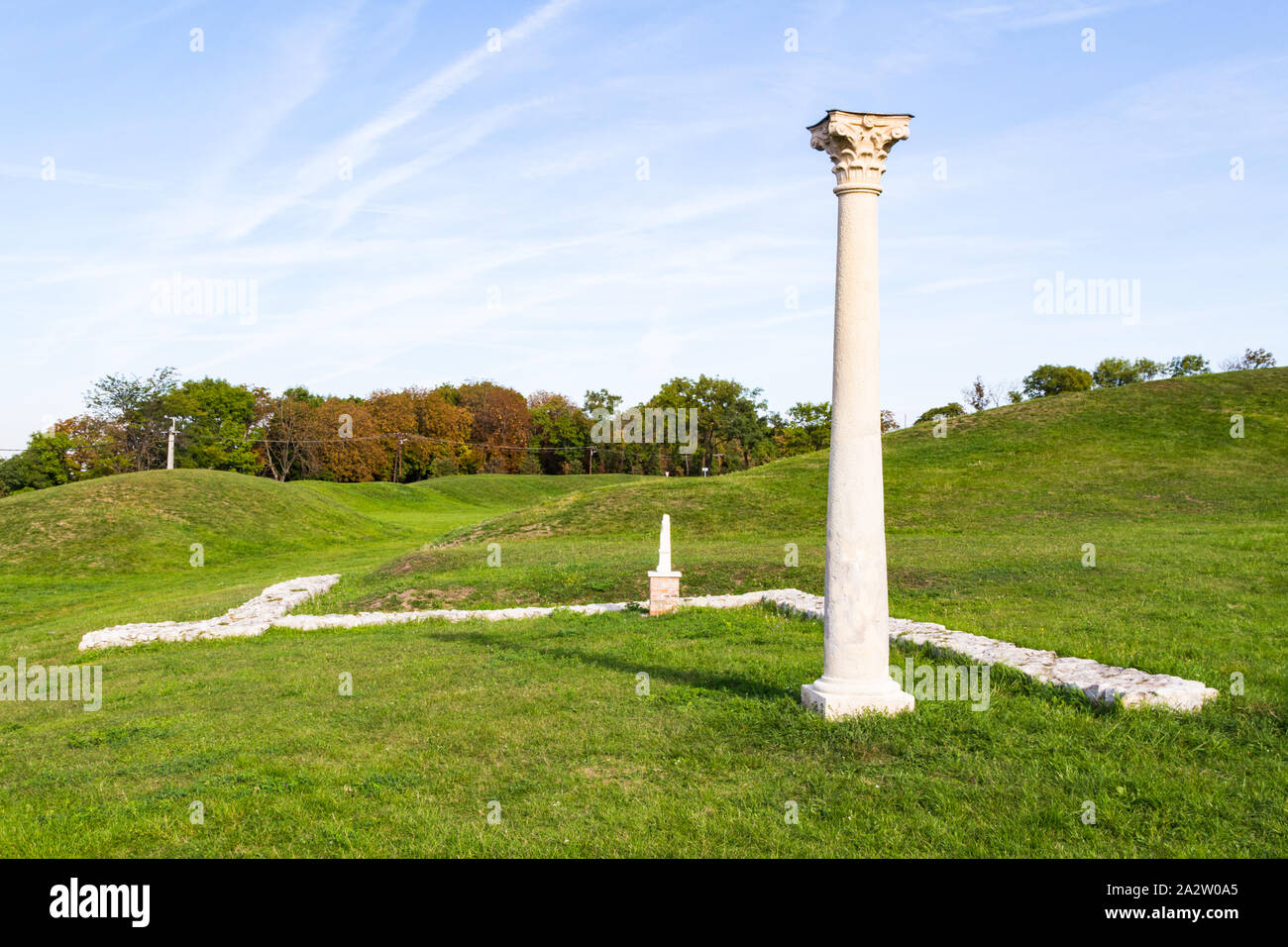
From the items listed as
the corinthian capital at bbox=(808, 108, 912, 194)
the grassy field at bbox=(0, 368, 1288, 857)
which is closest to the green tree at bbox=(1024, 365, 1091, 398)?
the grassy field at bbox=(0, 368, 1288, 857)

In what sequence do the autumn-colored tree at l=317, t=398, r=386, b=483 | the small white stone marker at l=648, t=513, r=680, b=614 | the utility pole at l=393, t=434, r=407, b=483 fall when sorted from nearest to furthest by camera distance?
1. the small white stone marker at l=648, t=513, r=680, b=614
2. the autumn-colored tree at l=317, t=398, r=386, b=483
3. the utility pole at l=393, t=434, r=407, b=483

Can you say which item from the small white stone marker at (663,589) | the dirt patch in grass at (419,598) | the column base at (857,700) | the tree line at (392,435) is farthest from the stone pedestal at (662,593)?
the tree line at (392,435)

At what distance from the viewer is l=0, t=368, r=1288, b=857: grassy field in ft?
16.2

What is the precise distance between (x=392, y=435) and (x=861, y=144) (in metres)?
74.3

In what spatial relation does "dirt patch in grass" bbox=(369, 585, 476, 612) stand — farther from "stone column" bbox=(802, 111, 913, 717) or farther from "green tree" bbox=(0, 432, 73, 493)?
"green tree" bbox=(0, 432, 73, 493)

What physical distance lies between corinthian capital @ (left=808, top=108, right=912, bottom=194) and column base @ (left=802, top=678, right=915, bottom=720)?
3.98 meters

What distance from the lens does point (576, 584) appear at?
1716cm

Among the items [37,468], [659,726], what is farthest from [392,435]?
[659,726]

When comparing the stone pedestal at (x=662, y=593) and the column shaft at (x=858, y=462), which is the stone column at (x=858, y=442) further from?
the stone pedestal at (x=662, y=593)

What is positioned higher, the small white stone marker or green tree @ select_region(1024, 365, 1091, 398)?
green tree @ select_region(1024, 365, 1091, 398)

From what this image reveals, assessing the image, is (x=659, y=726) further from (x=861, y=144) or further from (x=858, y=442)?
(x=861, y=144)
